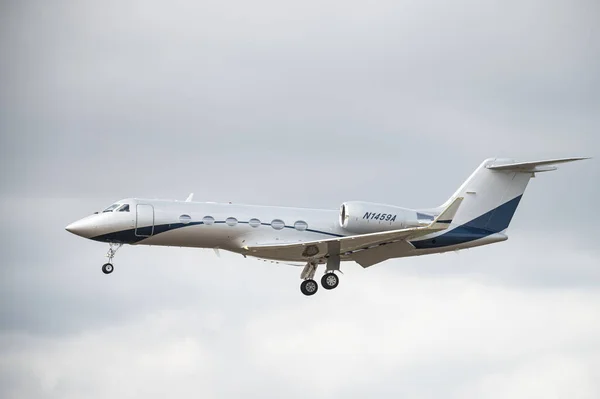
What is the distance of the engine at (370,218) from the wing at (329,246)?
91cm

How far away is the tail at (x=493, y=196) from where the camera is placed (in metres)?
46.8

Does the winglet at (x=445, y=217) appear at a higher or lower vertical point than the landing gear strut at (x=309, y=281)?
higher

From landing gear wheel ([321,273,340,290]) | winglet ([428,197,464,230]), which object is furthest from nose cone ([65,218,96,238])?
winglet ([428,197,464,230])

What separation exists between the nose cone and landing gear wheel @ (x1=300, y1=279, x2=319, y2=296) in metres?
7.84

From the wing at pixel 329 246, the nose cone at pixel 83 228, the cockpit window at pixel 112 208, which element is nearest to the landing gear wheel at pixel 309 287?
the wing at pixel 329 246

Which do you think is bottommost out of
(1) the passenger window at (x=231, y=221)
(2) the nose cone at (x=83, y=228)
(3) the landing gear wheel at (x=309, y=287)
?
(3) the landing gear wheel at (x=309, y=287)

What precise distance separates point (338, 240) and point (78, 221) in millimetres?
9412

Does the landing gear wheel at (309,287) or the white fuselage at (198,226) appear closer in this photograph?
the white fuselage at (198,226)

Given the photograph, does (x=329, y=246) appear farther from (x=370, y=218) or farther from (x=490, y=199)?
(x=490, y=199)

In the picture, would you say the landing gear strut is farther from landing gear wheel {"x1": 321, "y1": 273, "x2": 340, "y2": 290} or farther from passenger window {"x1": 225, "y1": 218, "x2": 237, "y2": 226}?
passenger window {"x1": 225, "y1": 218, "x2": 237, "y2": 226}

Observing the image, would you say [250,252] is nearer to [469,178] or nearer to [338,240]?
[338,240]

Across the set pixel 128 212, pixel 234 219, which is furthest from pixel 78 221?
pixel 234 219

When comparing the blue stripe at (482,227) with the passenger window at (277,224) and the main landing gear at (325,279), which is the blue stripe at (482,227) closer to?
the main landing gear at (325,279)

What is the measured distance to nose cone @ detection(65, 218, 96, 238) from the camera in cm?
4394
